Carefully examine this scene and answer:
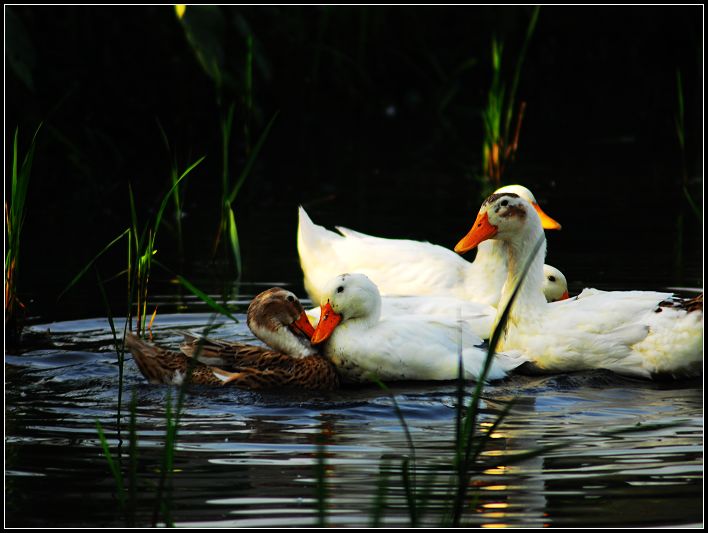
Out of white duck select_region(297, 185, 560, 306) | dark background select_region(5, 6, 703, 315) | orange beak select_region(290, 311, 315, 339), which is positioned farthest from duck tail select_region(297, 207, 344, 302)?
orange beak select_region(290, 311, 315, 339)

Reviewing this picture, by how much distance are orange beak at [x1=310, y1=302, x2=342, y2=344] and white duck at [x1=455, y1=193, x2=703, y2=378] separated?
97cm

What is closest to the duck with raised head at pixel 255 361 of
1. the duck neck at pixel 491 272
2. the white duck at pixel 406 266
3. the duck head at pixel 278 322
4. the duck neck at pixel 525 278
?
the duck head at pixel 278 322

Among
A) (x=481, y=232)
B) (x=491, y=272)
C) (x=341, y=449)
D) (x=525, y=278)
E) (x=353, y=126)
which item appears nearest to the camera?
(x=341, y=449)

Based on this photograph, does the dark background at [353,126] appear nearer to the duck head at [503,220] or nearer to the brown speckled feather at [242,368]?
the duck head at [503,220]

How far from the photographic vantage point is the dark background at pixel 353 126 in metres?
10.3

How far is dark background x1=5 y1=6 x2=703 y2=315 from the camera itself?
406 inches

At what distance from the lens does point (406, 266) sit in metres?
8.27

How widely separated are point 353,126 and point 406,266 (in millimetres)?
9280

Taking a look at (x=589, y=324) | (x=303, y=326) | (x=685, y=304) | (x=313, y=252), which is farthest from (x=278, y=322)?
(x=685, y=304)

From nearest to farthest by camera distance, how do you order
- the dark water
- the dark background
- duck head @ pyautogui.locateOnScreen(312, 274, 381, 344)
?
the dark water → duck head @ pyautogui.locateOnScreen(312, 274, 381, 344) → the dark background

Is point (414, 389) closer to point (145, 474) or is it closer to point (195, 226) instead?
point (145, 474)

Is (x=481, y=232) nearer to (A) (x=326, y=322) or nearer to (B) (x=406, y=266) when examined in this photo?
(B) (x=406, y=266)

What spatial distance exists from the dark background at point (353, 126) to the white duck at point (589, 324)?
1.72 metres

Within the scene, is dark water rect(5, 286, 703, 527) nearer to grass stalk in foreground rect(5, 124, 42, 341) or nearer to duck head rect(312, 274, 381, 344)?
grass stalk in foreground rect(5, 124, 42, 341)
